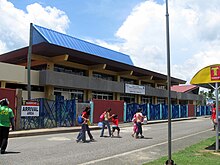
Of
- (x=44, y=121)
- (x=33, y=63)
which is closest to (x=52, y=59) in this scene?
(x=33, y=63)

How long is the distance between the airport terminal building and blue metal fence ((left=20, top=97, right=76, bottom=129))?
22.9 feet

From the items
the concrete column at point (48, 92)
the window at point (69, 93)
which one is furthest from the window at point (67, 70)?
the concrete column at point (48, 92)

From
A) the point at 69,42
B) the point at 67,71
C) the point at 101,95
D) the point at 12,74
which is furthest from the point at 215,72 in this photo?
the point at 69,42

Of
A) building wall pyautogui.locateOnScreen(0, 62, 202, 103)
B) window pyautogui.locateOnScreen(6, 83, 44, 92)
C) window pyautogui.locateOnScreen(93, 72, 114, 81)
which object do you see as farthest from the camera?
window pyautogui.locateOnScreen(93, 72, 114, 81)

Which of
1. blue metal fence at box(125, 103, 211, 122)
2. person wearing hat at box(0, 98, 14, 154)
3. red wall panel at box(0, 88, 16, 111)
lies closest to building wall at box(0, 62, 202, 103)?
blue metal fence at box(125, 103, 211, 122)

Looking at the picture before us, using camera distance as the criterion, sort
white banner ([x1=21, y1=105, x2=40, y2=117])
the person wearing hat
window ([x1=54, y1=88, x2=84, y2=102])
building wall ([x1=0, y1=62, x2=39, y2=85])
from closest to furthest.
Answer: the person wearing hat < white banner ([x1=21, y1=105, x2=40, y2=117]) < building wall ([x1=0, y1=62, x2=39, y2=85]) < window ([x1=54, y1=88, x2=84, y2=102])

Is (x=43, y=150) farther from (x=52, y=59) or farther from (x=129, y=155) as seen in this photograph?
(x=52, y=59)

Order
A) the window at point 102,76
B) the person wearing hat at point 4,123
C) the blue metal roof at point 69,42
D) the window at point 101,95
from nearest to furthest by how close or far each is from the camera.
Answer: the person wearing hat at point 4,123
the blue metal roof at point 69,42
the window at point 101,95
the window at point 102,76

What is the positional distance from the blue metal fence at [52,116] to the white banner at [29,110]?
291mm

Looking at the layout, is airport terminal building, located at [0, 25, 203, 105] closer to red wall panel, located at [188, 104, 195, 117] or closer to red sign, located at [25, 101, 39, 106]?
red wall panel, located at [188, 104, 195, 117]

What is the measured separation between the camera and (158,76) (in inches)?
1941

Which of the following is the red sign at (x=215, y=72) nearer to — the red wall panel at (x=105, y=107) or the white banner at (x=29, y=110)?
the white banner at (x=29, y=110)

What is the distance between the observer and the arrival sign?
61.5 feet

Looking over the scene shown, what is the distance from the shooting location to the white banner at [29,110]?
1872 centimetres
